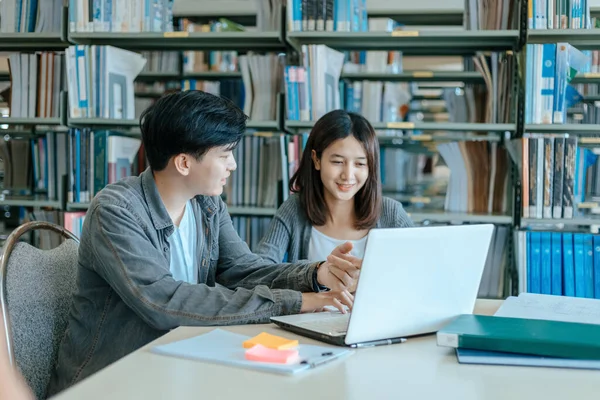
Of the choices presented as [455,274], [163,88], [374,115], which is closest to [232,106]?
[455,274]

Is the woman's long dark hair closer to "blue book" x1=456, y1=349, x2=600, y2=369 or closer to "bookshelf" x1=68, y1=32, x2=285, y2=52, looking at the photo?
"bookshelf" x1=68, y1=32, x2=285, y2=52

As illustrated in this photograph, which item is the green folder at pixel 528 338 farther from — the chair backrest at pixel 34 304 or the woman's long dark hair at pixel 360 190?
the woman's long dark hair at pixel 360 190

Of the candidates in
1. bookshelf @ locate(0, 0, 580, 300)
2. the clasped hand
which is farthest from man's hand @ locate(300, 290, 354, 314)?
bookshelf @ locate(0, 0, 580, 300)

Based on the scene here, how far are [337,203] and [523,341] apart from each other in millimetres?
1274

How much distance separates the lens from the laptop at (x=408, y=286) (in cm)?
106

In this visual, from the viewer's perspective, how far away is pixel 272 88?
3043 millimetres

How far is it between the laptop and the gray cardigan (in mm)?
923

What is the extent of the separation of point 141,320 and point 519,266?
1931 mm

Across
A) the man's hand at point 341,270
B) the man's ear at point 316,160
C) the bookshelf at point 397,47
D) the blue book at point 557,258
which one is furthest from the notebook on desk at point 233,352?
the blue book at point 557,258

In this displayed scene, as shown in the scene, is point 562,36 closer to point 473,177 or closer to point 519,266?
point 473,177

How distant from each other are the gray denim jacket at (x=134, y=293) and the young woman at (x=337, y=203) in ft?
1.98

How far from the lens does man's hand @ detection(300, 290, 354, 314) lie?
133 cm

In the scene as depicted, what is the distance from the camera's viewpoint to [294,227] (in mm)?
2213

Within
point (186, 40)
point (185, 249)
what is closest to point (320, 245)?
point (185, 249)
